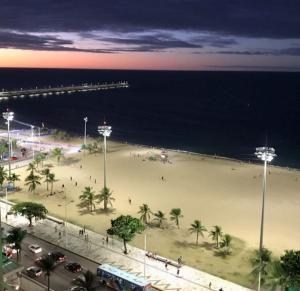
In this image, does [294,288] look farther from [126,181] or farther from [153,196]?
[126,181]

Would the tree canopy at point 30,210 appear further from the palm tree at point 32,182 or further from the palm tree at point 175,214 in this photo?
the palm tree at point 175,214

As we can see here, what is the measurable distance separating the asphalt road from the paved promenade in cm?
91

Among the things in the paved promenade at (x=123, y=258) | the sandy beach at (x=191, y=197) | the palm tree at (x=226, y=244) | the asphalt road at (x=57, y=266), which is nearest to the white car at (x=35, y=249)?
the asphalt road at (x=57, y=266)

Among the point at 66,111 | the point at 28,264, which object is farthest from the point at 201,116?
the point at 28,264

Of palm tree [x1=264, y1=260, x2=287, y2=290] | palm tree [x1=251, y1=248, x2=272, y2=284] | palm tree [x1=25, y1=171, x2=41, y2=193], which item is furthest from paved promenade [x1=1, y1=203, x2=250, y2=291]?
palm tree [x1=25, y1=171, x2=41, y2=193]

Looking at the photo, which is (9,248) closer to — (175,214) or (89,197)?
(89,197)

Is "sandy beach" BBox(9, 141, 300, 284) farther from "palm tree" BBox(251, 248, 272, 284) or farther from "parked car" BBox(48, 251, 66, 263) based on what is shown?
"parked car" BBox(48, 251, 66, 263)

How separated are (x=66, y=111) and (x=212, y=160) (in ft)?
368

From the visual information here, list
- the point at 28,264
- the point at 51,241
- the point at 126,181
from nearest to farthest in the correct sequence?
the point at 28,264 → the point at 51,241 → the point at 126,181

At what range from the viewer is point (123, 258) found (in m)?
37.7

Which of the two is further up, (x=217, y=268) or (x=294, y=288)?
(x=294, y=288)

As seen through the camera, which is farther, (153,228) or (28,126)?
(28,126)

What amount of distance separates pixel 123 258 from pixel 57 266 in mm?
5867

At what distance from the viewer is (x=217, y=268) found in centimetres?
3769
